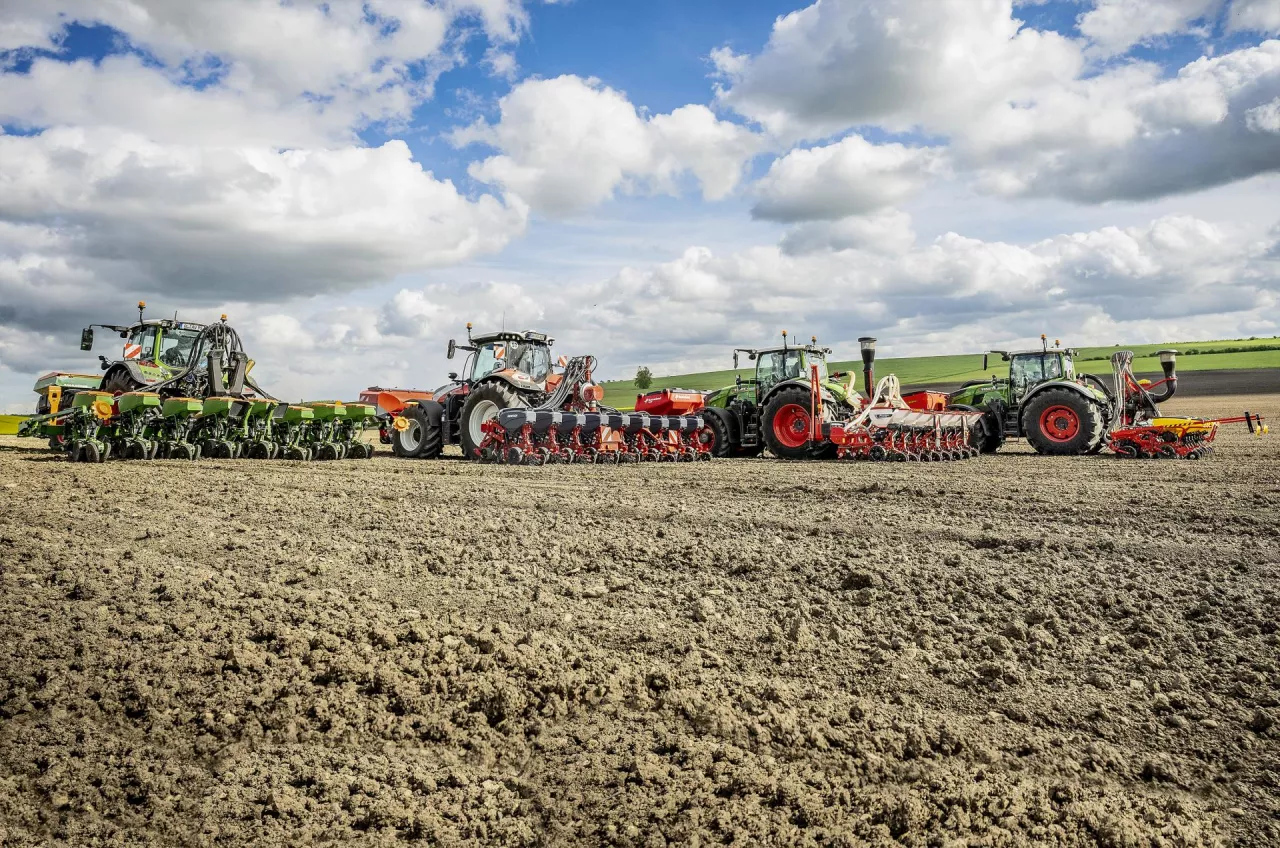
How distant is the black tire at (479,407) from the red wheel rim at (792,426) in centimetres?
406

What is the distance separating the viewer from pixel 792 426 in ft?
45.1

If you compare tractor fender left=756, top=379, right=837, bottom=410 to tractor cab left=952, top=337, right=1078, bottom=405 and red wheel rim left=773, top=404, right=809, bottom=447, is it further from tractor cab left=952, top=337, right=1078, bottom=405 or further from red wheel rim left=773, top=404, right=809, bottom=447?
tractor cab left=952, top=337, right=1078, bottom=405

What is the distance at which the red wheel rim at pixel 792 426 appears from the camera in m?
13.5

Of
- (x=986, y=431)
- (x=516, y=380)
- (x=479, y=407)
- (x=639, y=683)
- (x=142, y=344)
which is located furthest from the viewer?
(x=986, y=431)

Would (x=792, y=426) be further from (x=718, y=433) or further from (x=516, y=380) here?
(x=516, y=380)

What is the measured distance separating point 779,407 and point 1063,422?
4303mm

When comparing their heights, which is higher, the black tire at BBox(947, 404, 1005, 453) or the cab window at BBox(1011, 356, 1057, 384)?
the cab window at BBox(1011, 356, 1057, 384)

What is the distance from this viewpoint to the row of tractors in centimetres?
1203

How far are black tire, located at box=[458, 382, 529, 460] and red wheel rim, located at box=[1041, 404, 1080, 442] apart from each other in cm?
800

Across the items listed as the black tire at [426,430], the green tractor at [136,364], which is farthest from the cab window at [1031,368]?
the green tractor at [136,364]

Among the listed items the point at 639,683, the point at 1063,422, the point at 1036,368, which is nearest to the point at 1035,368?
the point at 1036,368

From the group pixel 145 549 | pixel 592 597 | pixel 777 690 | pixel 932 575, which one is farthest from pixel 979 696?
pixel 145 549

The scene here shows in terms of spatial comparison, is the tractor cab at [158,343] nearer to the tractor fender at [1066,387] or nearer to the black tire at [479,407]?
the black tire at [479,407]

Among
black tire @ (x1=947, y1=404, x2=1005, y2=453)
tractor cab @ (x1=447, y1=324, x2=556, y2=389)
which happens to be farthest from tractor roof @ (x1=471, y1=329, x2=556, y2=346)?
black tire @ (x1=947, y1=404, x2=1005, y2=453)
